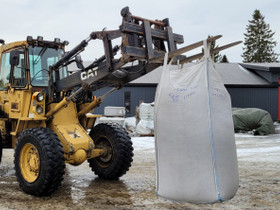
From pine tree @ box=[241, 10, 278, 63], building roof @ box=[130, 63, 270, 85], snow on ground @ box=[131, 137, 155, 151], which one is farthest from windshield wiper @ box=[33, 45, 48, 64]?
pine tree @ box=[241, 10, 278, 63]

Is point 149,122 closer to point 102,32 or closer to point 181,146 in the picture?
point 102,32

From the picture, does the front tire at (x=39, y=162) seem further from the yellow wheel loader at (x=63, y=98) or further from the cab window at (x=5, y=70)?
the cab window at (x=5, y=70)

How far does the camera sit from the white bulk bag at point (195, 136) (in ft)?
13.3

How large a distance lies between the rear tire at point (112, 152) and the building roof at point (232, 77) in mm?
13928

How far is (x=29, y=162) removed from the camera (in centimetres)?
561

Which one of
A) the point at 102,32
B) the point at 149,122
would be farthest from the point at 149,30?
the point at 149,122

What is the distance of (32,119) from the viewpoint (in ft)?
19.0

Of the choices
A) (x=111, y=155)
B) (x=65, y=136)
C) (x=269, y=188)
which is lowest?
(x=269, y=188)

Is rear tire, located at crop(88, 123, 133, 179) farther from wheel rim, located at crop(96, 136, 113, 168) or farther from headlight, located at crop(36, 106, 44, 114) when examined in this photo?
headlight, located at crop(36, 106, 44, 114)

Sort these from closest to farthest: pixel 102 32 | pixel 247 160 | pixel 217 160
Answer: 1. pixel 217 160
2. pixel 102 32
3. pixel 247 160

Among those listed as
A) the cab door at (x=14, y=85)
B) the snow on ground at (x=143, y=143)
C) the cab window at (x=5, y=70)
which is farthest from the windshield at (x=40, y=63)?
the snow on ground at (x=143, y=143)

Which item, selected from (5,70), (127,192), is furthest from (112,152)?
(5,70)

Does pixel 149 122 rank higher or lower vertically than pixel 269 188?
higher

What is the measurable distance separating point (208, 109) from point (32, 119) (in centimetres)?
308
